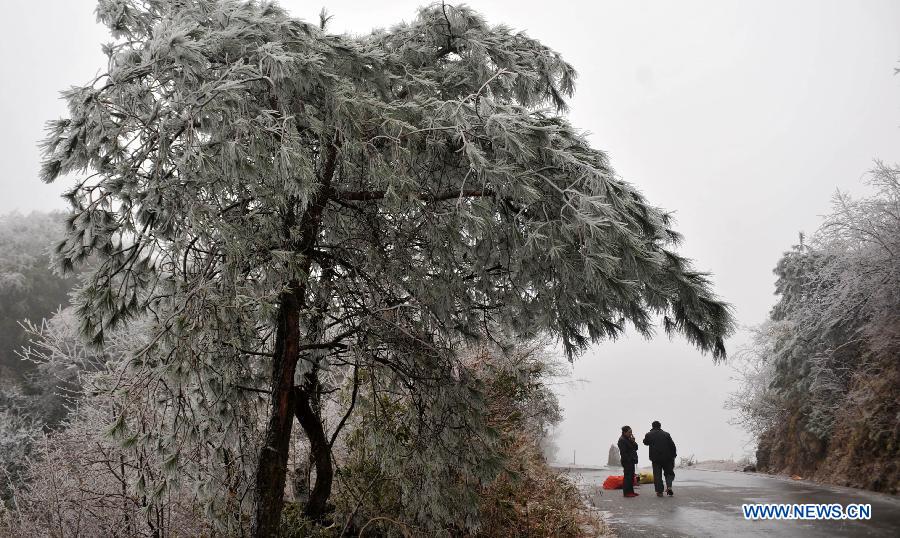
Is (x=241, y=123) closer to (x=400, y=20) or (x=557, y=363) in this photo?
(x=400, y=20)

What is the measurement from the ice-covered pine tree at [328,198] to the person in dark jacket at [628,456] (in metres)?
5.64

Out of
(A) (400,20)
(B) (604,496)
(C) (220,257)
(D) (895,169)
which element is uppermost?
(D) (895,169)

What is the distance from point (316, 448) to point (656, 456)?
22.7 ft

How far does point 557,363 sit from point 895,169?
9.90 m

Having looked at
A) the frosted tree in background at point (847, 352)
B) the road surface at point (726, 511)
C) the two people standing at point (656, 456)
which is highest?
the frosted tree in background at point (847, 352)

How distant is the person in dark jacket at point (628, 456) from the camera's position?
10445 millimetres

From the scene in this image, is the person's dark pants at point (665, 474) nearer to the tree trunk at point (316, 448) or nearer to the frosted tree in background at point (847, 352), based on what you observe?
the frosted tree in background at point (847, 352)

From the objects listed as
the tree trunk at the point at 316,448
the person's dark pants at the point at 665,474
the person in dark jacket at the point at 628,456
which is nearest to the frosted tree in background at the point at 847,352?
the person's dark pants at the point at 665,474

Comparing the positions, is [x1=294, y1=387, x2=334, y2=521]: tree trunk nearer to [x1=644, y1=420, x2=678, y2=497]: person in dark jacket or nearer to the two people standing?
the two people standing

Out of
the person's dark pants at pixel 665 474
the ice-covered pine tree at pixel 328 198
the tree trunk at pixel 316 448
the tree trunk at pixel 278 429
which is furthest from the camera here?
the person's dark pants at pixel 665 474

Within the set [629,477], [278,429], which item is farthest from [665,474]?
[278,429]

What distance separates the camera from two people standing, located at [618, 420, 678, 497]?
10258 mm

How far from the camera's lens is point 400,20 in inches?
232

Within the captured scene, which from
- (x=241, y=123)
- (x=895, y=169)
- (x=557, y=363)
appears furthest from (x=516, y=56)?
(x=557, y=363)
